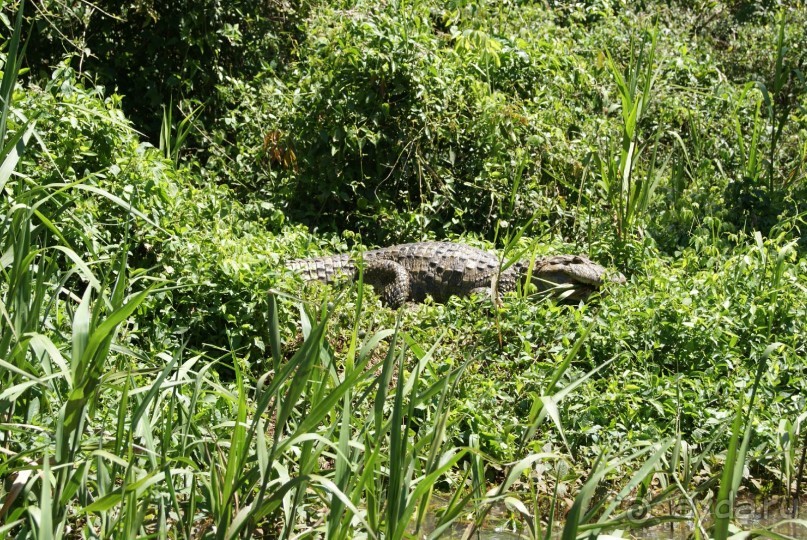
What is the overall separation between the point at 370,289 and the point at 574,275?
1202mm

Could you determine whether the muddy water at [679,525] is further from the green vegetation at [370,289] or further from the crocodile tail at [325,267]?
the crocodile tail at [325,267]

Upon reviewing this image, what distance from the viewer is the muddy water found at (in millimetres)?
3436

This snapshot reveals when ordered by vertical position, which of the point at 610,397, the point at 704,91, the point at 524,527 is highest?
the point at 704,91

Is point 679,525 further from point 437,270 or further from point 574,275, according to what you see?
point 437,270

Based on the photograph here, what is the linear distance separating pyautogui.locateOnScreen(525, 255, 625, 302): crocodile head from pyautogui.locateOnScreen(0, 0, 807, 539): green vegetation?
198mm

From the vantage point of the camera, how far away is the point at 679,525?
3.55 meters

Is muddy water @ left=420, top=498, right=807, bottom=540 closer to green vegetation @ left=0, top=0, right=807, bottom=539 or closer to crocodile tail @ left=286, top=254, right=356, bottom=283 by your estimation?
green vegetation @ left=0, top=0, right=807, bottom=539

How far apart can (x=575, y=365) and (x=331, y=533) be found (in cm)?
234

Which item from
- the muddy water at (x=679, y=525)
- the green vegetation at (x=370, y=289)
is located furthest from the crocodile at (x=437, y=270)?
the muddy water at (x=679, y=525)

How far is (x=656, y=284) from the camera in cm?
503

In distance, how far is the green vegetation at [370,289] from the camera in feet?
8.51

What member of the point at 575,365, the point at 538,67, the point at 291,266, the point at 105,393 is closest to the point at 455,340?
the point at 575,365

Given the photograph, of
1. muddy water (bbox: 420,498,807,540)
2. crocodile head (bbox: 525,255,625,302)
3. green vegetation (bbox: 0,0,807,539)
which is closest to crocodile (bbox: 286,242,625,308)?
crocodile head (bbox: 525,255,625,302)

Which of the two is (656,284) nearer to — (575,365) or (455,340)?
(575,365)
